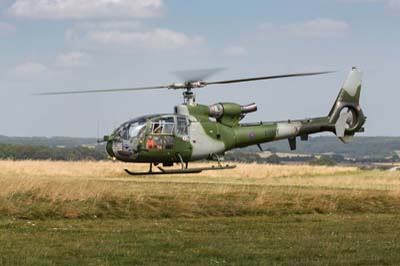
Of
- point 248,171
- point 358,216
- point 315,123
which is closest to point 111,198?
point 358,216

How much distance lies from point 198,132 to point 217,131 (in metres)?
1.15

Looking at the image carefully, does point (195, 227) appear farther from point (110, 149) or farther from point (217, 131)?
point (217, 131)

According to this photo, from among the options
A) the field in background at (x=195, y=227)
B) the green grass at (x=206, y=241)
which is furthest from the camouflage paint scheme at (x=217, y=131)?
the green grass at (x=206, y=241)

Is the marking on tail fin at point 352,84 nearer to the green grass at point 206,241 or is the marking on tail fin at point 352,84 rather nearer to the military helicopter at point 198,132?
the military helicopter at point 198,132

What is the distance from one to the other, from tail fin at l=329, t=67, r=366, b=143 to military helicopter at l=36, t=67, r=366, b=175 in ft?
0.14

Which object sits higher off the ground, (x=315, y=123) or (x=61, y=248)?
(x=315, y=123)

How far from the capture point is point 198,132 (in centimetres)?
3797

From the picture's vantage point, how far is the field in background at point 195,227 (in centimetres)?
1855

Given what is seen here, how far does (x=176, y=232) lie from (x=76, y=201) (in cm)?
538

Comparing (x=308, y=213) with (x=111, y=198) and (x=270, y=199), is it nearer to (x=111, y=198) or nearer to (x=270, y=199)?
(x=270, y=199)

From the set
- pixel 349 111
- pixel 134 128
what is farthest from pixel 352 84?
pixel 134 128

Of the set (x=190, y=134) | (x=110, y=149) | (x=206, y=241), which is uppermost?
(x=190, y=134)

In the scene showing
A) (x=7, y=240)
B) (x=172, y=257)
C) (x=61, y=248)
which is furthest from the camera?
(x=7, y=240)

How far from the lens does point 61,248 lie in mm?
19625
